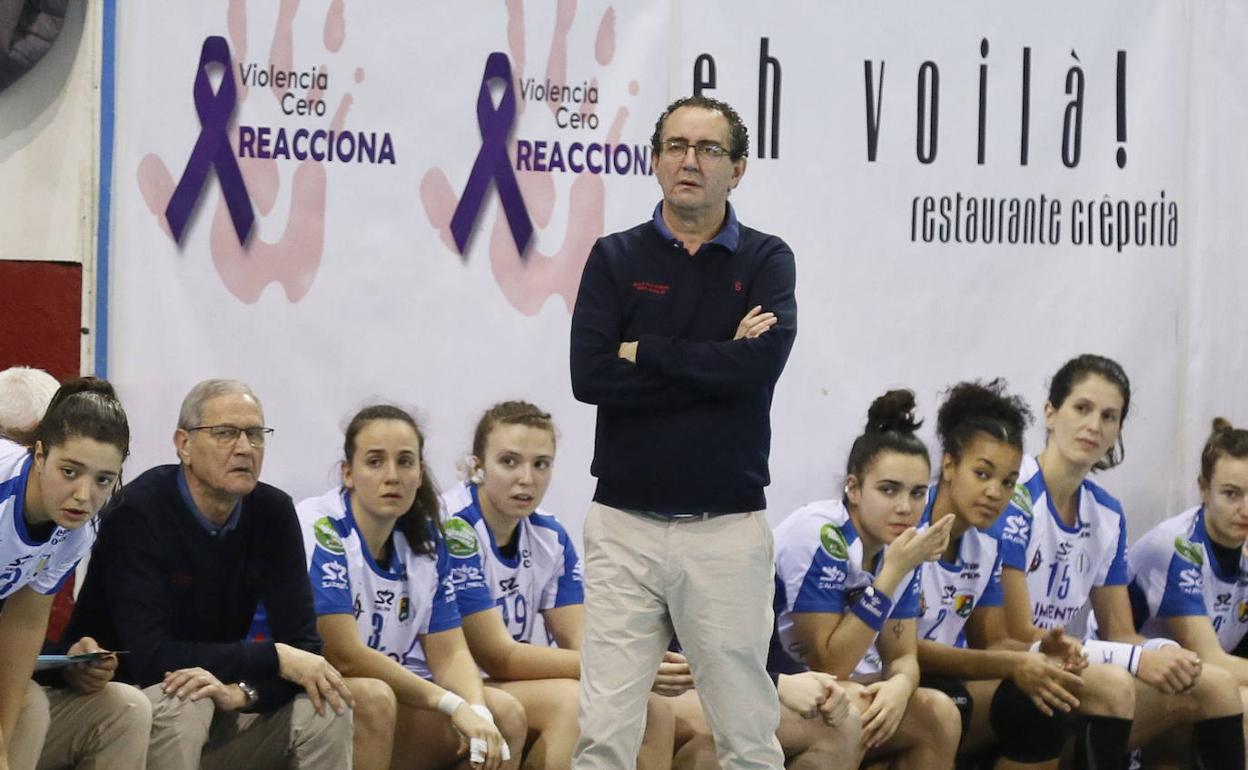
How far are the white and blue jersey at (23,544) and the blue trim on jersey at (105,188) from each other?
889mm

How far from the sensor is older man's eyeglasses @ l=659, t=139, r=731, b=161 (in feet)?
9.89

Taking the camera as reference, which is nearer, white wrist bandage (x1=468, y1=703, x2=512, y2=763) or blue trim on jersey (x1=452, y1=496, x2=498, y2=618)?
white wrist bandage (x1=468, y1=703, x2=512, y2=763)

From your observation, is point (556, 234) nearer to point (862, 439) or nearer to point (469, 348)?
point (469, 348)

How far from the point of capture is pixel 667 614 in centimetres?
Answer: 304

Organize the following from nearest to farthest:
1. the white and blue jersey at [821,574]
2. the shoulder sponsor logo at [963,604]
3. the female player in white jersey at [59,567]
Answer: the female player in white jersey at [59,567] → the white and blue jersey at [821,574] → the shoulder sponsor logo at [963,604]

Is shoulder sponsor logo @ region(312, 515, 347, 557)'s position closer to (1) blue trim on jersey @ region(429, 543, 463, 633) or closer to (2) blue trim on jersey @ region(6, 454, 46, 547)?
(1) blue trim on jersey @ region(429, 543, 463, 633)

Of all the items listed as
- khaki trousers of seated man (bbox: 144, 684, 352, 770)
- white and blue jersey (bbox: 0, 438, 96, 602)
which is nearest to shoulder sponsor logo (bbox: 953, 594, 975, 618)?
khaki trousers of seated man (bbox: 144, 684, 352, 770)

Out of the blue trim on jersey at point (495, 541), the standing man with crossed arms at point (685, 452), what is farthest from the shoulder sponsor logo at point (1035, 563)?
the standing man with crossed arms at point (685, 452)

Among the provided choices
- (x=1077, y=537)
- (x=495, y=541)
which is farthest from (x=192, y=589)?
(x=1077, y=537)

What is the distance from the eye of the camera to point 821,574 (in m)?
4.08

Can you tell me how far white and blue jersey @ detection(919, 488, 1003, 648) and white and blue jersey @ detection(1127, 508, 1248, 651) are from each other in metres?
0.65

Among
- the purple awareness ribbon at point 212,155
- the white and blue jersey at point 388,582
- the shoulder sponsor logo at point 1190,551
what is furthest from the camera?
the shoulder sponsor logo at point 1190,551

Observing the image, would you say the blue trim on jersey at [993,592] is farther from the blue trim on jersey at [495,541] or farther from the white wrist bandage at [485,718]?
the white wrist bandage at [485,718]

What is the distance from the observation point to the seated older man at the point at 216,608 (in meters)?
3.46
